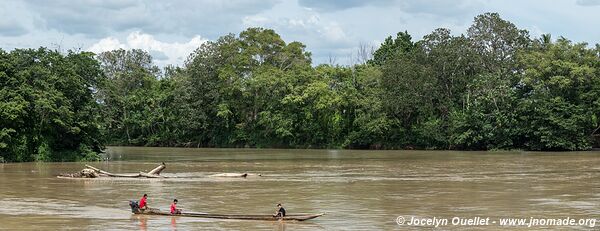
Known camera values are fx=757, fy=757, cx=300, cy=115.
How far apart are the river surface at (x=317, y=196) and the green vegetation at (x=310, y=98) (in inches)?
307

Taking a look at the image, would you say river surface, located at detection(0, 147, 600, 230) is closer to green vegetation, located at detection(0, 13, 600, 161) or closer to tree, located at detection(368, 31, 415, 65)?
green vegetation, located at detection(0, 13, 600, 161)

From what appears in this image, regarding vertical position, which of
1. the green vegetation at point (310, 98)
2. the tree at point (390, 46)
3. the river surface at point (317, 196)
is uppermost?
the tree at point (390, 46)

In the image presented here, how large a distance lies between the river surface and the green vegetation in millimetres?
7790

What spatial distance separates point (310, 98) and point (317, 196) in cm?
5586

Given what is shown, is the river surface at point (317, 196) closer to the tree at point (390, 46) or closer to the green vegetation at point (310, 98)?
the green vegetation at point (310, 98)

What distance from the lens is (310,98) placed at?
8525 centimetres

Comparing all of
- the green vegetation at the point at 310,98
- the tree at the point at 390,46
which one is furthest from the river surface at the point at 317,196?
the tree at the point at 390,46

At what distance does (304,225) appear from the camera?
69.8 ft

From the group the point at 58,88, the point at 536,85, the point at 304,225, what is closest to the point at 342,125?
the point at 536,85

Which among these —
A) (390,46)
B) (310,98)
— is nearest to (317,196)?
(310,98)

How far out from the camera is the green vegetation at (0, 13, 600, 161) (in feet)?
172

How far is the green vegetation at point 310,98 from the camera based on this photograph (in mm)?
52344

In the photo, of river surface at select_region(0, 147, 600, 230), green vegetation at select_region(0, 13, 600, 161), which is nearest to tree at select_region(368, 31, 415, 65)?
green vegetation at select_region(0, 13, 600, 161)

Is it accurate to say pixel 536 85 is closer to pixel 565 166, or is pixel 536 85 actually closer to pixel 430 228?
pixel 565 166
